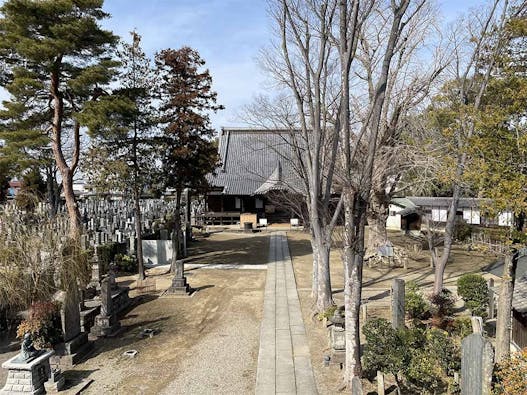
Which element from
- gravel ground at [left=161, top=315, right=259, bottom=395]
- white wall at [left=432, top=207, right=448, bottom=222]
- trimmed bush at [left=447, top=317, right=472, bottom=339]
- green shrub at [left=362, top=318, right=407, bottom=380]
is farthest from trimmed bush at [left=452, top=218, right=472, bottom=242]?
green shrub at [left=362, top=318, right=407, bottom=380]

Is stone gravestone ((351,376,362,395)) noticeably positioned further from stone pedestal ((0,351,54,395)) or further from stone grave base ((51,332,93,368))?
stone grave base ((51,332,93,368))

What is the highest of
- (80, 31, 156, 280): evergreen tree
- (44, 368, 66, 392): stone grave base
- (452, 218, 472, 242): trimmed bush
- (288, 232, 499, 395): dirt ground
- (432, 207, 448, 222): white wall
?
(80, 31, 156, 280): evergreen tree

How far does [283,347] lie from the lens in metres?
9.77

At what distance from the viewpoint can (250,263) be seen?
20562mm

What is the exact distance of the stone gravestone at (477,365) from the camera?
562 cm

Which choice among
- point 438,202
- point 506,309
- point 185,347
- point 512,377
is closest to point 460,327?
point 506,309

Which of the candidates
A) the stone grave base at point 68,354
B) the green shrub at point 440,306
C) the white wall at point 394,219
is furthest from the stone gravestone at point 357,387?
the white wall at point 394,219

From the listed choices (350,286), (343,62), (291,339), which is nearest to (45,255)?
(291,339)

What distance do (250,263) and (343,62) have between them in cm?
1455

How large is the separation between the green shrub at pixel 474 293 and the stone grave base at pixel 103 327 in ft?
35.1

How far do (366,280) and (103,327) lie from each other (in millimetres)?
11076

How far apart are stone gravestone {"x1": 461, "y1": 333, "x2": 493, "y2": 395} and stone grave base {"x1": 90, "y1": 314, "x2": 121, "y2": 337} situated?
880cm

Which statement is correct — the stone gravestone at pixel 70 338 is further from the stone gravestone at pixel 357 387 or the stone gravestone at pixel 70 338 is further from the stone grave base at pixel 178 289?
the stone gravestone at pixel 357 387

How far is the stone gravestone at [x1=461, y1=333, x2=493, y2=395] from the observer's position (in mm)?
5617
